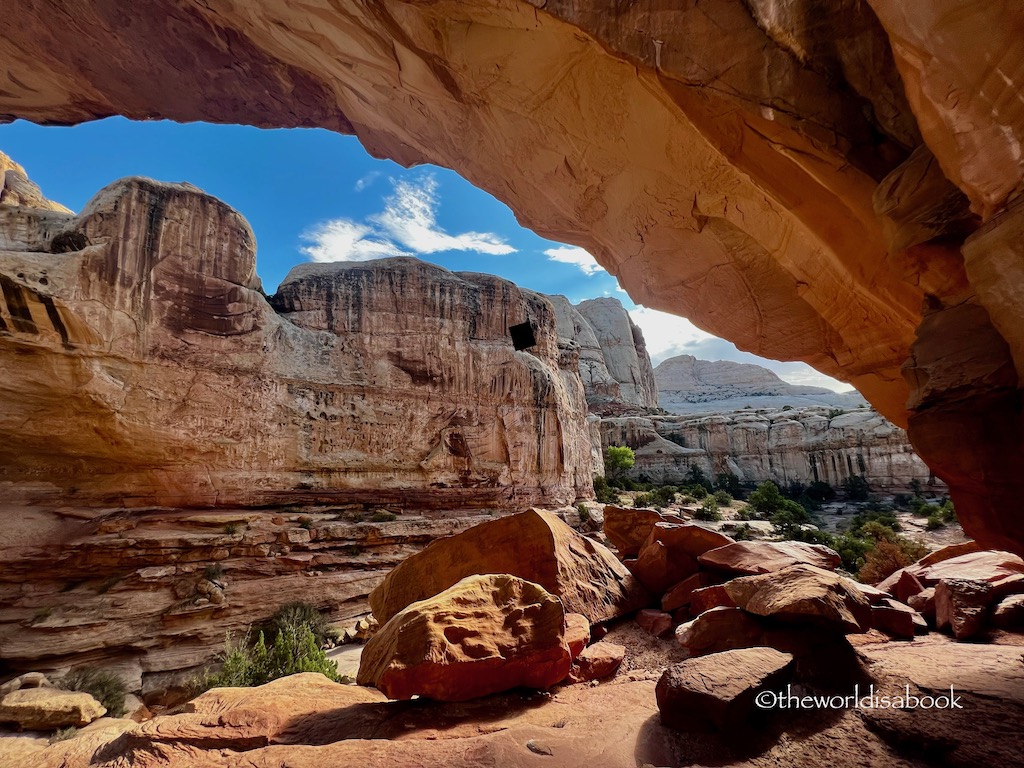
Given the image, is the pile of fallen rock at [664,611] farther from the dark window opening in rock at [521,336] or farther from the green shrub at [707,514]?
the green shrub at [707,514]

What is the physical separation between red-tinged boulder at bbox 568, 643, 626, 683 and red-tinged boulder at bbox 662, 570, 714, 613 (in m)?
1.23

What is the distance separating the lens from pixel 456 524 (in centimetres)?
1788

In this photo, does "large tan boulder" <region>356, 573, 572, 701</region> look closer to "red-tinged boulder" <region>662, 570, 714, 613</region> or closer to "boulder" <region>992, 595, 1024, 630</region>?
"red-tinged boulder" <region>662, 570, 714, 613</region>

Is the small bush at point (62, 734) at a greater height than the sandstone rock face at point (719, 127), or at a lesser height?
lesser

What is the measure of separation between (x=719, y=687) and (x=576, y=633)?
5.72 ft

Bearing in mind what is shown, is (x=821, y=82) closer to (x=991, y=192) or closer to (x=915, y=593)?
(x=991, y=192)

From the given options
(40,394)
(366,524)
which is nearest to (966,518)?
(366,524)

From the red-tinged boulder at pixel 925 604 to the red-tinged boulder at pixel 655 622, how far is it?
8.68 feet

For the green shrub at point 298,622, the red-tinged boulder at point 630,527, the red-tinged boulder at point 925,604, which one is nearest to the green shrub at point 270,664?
the green shrub at point 298,622

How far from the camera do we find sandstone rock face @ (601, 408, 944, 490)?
3356 centimetres

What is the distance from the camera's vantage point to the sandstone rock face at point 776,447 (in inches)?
1321

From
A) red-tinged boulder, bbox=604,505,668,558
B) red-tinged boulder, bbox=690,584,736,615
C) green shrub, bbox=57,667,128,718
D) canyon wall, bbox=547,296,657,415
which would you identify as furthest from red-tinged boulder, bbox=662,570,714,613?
canyon wall, bbox=547,296,657,415

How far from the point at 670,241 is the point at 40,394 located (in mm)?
18007

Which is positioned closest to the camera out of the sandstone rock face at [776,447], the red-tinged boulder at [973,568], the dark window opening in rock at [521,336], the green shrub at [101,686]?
the red-tinged boulder at [973,568]
